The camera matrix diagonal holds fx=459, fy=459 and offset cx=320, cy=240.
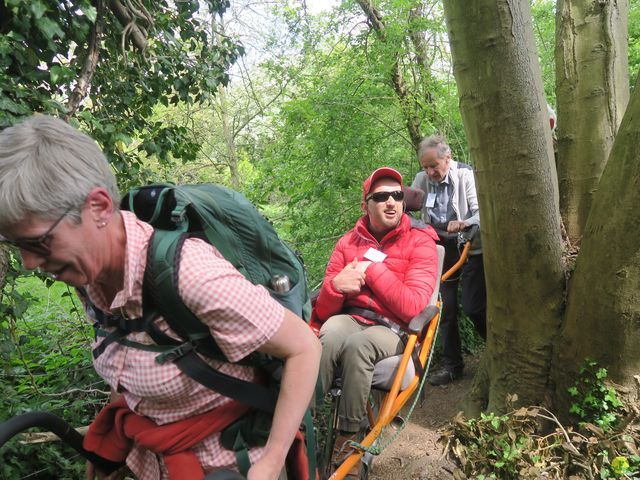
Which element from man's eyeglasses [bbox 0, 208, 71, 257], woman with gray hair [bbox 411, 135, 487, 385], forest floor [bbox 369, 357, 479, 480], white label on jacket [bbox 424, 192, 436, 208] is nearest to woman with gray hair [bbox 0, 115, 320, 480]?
man's eyeglasses [bbox 0, 208, 71, 257]

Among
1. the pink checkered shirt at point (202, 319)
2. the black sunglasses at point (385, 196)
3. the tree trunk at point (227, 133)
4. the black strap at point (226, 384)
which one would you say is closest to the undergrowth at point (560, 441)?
the black sunglasses at point (385, 196)

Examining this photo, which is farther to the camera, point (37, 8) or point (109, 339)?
point (37, 8)

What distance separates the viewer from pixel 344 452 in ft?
8.11

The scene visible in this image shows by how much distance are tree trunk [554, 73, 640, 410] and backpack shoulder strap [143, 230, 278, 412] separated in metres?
1.84

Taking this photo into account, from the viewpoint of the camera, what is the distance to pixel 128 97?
312 centimetres

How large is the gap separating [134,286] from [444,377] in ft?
11.5

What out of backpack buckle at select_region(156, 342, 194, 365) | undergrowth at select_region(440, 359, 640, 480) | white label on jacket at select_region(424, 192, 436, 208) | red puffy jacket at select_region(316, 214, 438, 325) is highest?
backpack buckle at select_region(156, 342, 194, 365)

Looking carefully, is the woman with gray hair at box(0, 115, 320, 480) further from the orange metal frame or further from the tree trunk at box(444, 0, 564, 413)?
the tree trunk at box(444, 0, 564, 413)

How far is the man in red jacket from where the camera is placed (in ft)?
8.21

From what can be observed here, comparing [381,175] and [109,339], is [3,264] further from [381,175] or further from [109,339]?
[381,175]

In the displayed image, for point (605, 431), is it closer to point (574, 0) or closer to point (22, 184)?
point (574, 0)

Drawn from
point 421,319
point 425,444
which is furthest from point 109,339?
point 425,444

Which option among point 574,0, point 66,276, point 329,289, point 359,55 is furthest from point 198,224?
point 359,55

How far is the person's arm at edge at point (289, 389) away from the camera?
3.75 ft
